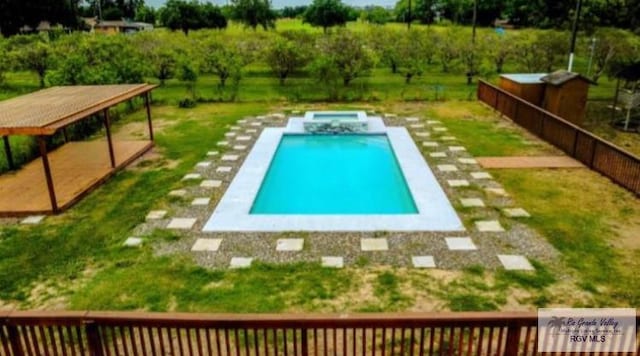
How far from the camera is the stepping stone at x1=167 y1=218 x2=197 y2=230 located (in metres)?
7.22

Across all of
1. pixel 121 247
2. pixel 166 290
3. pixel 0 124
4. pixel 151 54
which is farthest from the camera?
pixel 151 54

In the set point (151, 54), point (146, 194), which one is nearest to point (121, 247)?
point (146, 194)

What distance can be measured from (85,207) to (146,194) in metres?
1.04

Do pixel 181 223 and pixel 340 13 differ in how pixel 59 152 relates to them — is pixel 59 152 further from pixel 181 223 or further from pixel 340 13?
pixel 340 13

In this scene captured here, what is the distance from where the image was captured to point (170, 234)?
6.98m

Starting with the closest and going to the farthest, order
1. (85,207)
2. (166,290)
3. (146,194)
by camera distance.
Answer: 1. (166,290)
2. (85,207)
3. (146,194)

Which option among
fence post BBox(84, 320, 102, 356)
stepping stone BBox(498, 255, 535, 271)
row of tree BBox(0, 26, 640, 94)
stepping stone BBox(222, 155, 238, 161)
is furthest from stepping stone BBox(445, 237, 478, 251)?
row of tree BBox(0, 26, 640, 94)

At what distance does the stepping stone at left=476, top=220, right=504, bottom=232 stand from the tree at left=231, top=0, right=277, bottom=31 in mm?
31548

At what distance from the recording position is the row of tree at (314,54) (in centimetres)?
1780

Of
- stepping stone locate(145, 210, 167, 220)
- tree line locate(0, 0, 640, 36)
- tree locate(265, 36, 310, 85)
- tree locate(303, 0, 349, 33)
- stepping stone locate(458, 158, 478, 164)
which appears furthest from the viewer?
tree locate(303, 0, 349, 33)

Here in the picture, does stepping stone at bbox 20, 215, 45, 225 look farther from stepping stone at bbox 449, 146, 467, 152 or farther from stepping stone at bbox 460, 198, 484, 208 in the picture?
stepping stone at bbox 449, 146, 467, 152

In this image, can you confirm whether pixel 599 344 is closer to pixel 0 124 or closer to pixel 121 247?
pixel 121 247

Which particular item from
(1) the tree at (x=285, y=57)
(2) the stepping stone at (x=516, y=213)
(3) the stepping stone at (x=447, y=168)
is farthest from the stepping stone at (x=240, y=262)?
(1) the tree at (x=285, y=57)

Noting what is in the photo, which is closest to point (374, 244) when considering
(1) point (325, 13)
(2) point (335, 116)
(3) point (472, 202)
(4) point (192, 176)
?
(3) point (472, 202)
